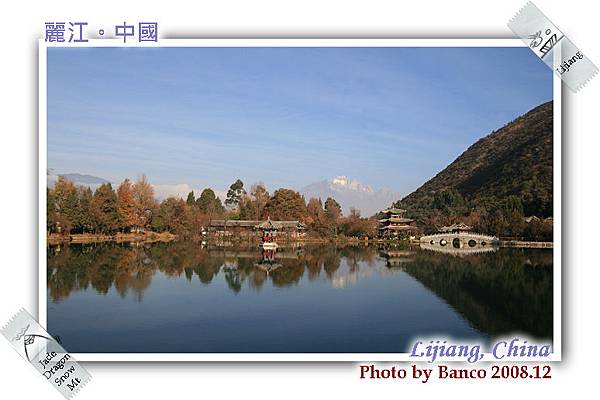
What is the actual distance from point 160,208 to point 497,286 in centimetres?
396

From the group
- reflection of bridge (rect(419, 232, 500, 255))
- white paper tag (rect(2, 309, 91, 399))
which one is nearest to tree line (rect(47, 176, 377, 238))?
white paper tag (rect(2, 309, 91, 399))

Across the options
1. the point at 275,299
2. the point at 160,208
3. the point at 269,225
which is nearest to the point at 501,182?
the point at 269,225

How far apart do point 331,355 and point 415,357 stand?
58 cm

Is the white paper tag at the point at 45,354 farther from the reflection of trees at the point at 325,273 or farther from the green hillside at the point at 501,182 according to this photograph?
the green hillside at the point at 501,182

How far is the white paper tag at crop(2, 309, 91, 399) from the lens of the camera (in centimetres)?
335

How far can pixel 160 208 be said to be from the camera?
574cm

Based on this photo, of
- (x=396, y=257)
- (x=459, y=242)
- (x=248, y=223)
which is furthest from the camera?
(x=459, y=242)

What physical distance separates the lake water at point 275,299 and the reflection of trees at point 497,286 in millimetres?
18

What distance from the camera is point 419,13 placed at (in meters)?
3.44

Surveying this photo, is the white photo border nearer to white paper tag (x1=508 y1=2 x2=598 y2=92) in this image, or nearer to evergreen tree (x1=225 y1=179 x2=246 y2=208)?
white paper tag (x1=508 y1=2 x2=598 y2=92)

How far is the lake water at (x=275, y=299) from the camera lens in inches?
156

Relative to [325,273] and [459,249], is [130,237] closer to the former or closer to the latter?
[325,273]
